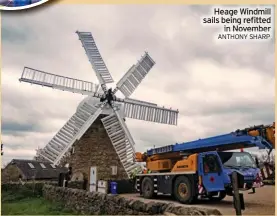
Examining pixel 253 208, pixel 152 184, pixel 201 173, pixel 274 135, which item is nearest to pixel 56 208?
pixel 152 184

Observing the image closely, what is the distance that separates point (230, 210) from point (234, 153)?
1695 mm

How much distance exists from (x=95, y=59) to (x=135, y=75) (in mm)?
2008

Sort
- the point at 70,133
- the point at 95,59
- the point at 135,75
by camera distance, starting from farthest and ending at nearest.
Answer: the point at 135,75, the point at 95,59, the point at 70,133

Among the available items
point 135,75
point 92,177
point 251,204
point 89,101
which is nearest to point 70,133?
point 89,101

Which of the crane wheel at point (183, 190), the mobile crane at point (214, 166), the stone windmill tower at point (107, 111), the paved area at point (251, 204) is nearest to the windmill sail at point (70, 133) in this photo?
the stone windmill tower at point (107, 111)

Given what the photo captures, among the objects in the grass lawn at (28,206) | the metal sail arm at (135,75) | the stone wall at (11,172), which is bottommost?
the grass lawn at (28,206)

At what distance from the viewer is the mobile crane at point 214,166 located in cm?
991

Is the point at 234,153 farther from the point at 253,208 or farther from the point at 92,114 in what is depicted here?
the point at 92,114

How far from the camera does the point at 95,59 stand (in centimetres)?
1812

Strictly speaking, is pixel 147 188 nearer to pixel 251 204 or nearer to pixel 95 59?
pixel 251 204

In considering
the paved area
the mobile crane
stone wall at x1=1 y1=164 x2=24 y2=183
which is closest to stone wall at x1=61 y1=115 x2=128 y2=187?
the paved area

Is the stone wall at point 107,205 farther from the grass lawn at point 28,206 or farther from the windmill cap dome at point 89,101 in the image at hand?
the windmill cap dome at point 89,101

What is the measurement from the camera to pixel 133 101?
17891 millimetres

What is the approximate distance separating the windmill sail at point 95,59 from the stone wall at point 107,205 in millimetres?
5346
